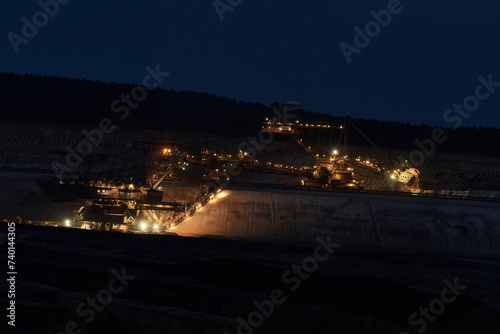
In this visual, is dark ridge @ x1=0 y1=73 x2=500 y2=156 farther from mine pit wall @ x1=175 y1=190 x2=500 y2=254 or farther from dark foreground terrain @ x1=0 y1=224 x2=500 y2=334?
dark foreground terrain @ x1=0 y1=224 x2=500 y2=334

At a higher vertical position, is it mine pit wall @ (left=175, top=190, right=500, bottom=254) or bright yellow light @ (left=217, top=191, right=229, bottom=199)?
bright yellow light @ (left=217, top=191, right=229, bottom=199)

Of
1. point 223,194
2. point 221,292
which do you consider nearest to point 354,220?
point 223,194

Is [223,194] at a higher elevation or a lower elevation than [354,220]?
higher

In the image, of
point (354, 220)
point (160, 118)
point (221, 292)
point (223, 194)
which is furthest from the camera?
point (160, 118)

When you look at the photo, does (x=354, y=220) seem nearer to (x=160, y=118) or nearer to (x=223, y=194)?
(x=223, y=194)

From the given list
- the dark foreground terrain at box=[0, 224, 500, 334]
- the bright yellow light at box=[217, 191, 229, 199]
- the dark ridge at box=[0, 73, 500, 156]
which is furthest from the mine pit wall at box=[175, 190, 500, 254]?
the dark ridge at box=[0, 73, 500, 156]

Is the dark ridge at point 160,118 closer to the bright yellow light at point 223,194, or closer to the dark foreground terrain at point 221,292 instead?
the bright yellow light at point 223,194

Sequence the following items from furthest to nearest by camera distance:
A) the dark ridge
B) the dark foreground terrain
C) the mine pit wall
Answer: the dark ridge
the mine pit wall
the dark foreground terrain
